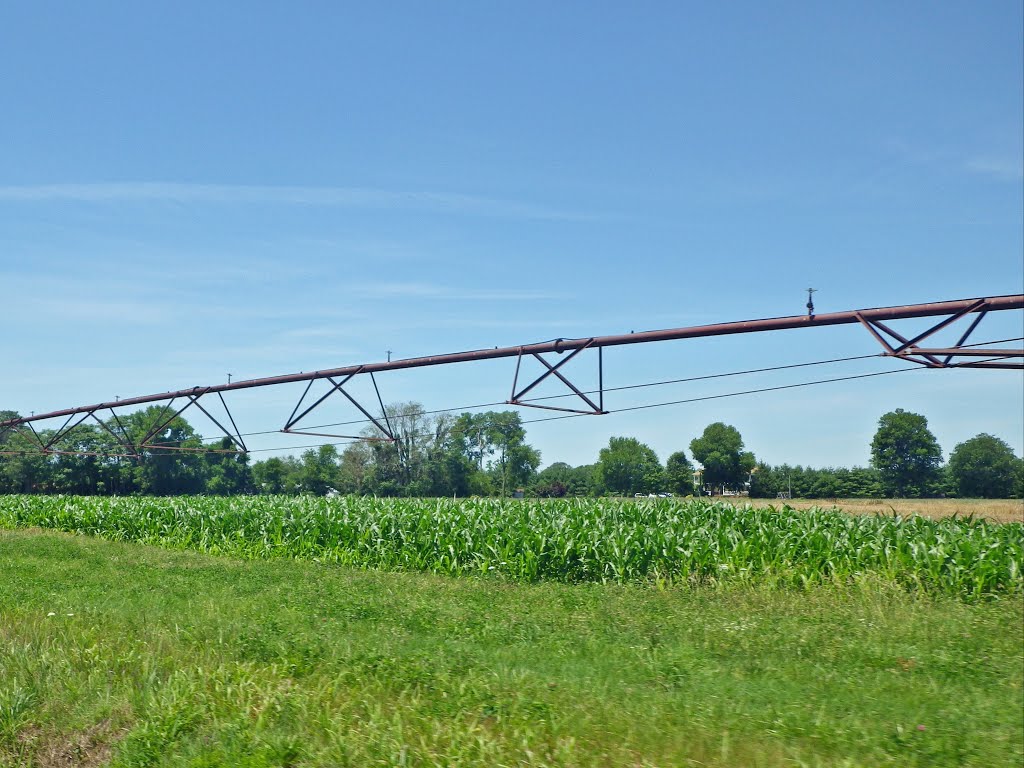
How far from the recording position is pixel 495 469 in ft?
180

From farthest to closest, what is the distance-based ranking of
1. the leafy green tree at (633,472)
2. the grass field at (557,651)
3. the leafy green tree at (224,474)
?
the leafy green tree at (224,474) < the leafy green tree at (633,472) < the grass field at (557,651)

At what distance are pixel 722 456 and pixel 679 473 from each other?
3.08 m

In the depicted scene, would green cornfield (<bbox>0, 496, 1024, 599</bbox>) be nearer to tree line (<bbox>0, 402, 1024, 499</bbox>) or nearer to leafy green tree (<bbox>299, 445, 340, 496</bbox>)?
tree line (<bbox>0, 402, 1024, 499</bbox>)

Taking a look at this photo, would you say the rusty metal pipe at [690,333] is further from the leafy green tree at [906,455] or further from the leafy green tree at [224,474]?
the leafy green tree at [224,474]

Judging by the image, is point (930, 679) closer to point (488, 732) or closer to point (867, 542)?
point (488, 732)

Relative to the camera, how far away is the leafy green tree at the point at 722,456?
50.5m

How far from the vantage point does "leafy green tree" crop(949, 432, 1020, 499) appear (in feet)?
139

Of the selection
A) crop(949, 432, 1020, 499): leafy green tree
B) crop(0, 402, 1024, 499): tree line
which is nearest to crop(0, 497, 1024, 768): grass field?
crop(0, 402, 1024, 499): tree line

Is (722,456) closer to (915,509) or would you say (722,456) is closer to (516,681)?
(915,509)

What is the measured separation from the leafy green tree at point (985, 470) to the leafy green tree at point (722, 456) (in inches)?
446

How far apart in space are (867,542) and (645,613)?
514cm

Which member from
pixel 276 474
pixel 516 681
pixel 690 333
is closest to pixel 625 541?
pixel 690 333

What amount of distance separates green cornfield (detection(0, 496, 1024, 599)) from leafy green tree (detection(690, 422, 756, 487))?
30931mm

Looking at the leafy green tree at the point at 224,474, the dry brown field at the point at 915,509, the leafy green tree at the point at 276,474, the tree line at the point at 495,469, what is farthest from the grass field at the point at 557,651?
the leafy green tree at the point at 276,474
